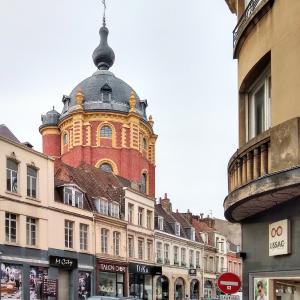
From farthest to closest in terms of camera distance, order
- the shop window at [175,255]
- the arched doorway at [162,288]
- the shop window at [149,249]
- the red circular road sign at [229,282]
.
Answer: the shop window at [175,255]
the arched doorway at [162,288]
the shop window at [149,249]
the red circular road sign at [229,282]

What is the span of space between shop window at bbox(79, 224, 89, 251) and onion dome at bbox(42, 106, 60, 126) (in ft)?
100

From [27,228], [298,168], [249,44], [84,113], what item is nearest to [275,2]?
[249,44]

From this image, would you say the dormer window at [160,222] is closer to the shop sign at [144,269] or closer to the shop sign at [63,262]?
the shop sign at [144,269]

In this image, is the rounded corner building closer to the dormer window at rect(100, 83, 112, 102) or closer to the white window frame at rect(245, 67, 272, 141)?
the dormer window at rect(100, 83, 112, 102)

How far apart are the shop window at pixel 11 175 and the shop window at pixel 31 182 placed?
1.26 metres

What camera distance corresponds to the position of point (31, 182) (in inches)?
1422

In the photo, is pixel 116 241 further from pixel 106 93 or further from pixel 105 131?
pixel 106 93

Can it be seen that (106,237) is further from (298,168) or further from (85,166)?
(298,168)

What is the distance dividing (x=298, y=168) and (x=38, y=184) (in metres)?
29.8

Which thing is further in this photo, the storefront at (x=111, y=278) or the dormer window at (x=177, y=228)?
the dormer window at (x=177, y=228)

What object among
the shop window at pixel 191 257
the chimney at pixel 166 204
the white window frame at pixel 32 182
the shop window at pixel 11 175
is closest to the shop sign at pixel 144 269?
the shop window at pixel 191 257

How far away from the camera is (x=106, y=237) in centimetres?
4353

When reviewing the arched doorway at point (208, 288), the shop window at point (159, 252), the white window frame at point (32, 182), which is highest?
the white window frame at point (32, 182)

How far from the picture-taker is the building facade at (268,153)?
8.55 m
